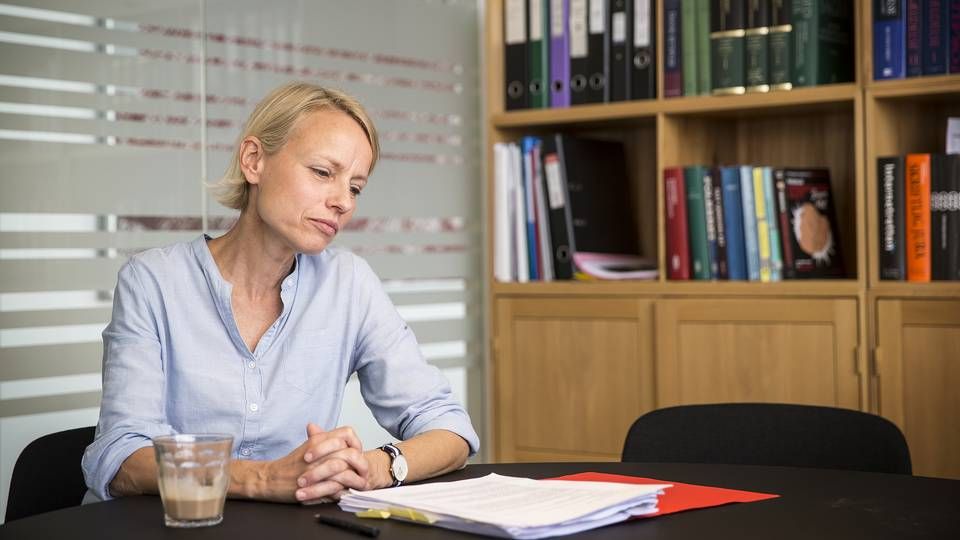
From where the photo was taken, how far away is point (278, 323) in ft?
6.14

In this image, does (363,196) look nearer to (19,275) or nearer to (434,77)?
(434,77)

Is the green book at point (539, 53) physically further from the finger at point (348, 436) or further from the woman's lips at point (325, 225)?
the finger at point (348, 436)

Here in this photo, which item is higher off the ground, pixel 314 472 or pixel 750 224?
pixel 750 224

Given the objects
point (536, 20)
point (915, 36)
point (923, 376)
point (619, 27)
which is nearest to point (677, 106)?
point (619, 27)

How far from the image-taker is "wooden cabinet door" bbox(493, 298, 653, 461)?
3.23 metres

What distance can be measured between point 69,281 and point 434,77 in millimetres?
1340

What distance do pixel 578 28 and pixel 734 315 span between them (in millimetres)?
909

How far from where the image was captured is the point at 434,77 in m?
3.58

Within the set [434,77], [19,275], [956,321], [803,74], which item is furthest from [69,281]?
[956,321]

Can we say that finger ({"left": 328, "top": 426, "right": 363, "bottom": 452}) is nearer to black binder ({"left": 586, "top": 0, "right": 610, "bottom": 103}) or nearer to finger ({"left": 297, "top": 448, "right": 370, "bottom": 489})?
finger ({"left": 297, "top": 448, "right": 370, "bottom": 489})

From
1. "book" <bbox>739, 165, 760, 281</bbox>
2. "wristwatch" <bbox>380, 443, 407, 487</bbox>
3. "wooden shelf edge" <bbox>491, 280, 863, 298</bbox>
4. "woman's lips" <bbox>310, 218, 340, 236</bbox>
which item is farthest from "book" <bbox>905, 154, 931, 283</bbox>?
"wristwatch" <bbox>380, 443, 407, 487</bbox>

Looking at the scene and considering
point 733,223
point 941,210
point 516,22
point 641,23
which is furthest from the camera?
point 516,22

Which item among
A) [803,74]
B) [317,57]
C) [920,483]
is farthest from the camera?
[317,57]

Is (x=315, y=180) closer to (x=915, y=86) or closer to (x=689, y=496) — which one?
(x=689, y=496)
